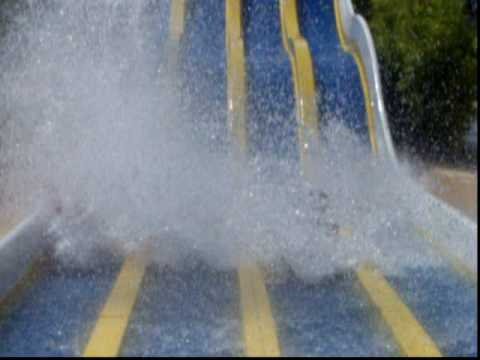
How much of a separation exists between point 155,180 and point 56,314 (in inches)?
90.8

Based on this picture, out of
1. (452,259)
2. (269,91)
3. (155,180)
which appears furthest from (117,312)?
(269,91)

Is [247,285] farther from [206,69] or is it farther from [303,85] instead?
[206,69]

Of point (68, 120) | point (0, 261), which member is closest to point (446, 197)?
point (0, 261)

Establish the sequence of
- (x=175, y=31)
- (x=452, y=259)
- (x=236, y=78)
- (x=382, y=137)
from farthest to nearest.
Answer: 1. (x=175, y=31)
2. (x=236, y=78)
3. (x=382, y=137)
4. (x=452, y=259)

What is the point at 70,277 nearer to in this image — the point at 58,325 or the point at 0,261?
the point at 0,261

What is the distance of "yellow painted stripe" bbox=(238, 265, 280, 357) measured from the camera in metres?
3.47

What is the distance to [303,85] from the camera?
8.10m

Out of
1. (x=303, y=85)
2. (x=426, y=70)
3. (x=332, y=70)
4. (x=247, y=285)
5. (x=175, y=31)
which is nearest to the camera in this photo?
(x=247, y=285)

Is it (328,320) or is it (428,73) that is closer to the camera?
(328,320)

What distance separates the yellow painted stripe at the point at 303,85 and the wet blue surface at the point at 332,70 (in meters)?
0.07

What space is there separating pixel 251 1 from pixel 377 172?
12.2 ft

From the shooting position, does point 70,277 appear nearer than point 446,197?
Yes

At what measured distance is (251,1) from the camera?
10.2 m

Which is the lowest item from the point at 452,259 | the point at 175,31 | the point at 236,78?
the point at 452,259
